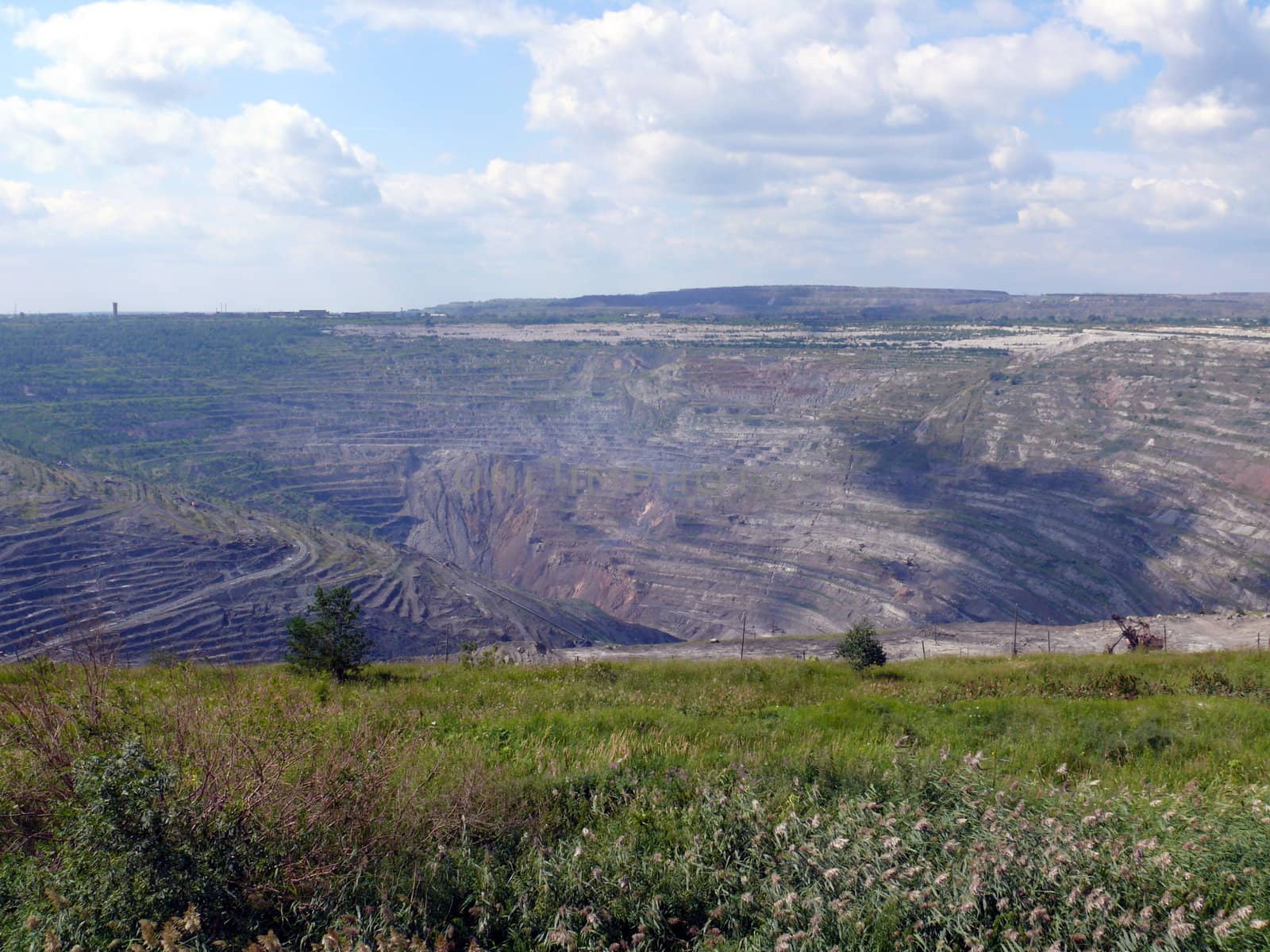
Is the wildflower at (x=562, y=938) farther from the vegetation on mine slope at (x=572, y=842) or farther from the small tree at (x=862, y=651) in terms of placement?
the small tree at (x=862, y=651)

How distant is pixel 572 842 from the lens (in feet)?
18.0

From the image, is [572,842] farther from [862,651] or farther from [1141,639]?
[1141,639]

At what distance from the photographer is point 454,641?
4203 cm

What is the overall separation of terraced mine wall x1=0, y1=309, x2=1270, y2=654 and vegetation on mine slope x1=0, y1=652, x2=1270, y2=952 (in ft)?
117

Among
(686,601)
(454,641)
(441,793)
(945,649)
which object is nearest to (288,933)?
(441,793)

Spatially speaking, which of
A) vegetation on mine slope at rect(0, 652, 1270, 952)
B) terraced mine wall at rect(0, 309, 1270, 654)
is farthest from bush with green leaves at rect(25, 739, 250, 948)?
terraced mine wall at rect(0, 309, 1270, 654)

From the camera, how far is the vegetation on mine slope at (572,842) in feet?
14.2

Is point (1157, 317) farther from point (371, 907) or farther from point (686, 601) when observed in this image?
point (371, 907)

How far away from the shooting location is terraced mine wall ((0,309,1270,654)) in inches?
1902

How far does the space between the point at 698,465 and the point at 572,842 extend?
208 ft

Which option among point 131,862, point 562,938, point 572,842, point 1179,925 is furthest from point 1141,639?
point 131,862

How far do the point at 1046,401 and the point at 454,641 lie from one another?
44.9 m

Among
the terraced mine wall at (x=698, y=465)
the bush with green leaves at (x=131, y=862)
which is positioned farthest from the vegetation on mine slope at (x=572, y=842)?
the terraced mine wall at (x=698, y=465)

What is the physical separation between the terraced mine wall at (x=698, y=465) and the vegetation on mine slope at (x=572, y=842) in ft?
117
